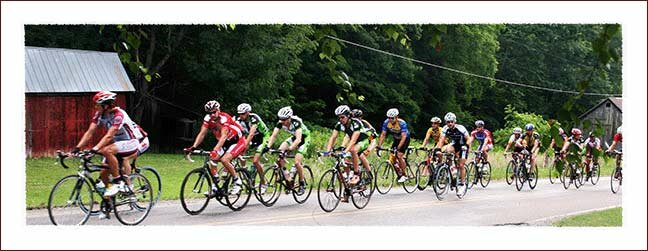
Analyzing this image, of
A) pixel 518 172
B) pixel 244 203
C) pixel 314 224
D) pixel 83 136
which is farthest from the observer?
pixel 518 172

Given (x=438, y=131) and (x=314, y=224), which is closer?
(x=314, y=224)

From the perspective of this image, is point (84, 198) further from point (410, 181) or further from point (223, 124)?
point (410, 181)

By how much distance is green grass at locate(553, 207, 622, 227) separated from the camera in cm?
643

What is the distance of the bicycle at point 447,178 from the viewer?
8.02 metres

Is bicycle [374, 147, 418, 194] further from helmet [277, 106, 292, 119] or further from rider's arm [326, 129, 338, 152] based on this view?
helmet [277, 106, 292, 119]

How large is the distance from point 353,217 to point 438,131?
148 centimetres

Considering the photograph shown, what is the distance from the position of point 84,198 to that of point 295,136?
2.28m

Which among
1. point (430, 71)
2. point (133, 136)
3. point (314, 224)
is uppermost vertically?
point (430, 71)

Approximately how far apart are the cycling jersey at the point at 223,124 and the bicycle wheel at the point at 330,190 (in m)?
1.01

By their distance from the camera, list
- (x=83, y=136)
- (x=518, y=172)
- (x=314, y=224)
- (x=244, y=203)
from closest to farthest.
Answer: (x=83, y=136), (x=314, y=224), (x=244, y=203), (x=518, y=172)

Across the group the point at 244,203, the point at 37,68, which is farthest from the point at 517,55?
the point at 37,68
